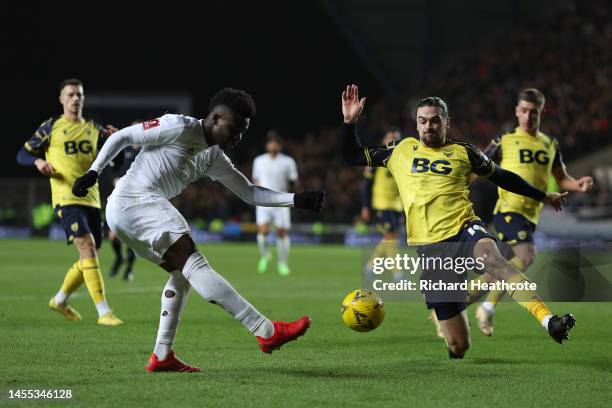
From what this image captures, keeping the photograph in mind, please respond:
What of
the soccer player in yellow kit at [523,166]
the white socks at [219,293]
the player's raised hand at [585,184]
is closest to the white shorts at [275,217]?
the soccer player in yellow kit at [523,166]

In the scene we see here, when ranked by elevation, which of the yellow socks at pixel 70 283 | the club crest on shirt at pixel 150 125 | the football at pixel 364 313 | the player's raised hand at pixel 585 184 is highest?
the club crest on shirt at pixel 150 125

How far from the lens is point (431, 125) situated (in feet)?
22.6

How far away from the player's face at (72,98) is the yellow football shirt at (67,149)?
14 centimetres

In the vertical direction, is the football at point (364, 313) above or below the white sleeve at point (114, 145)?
below

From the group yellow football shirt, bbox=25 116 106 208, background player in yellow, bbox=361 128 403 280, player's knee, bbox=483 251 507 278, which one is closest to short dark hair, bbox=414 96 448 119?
player's knee, bbox=483 251 507 278

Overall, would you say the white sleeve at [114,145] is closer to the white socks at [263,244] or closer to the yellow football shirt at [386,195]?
the yellow football shirt at [386,195]

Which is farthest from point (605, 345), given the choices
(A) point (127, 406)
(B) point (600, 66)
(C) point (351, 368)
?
(B) point (600, 66)

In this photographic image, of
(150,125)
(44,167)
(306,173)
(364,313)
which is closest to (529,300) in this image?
(364,313)

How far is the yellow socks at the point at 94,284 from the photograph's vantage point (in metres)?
9.21

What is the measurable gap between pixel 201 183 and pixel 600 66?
42.9 feet

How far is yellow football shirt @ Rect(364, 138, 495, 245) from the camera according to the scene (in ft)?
22.7

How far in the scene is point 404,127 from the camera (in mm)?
33469

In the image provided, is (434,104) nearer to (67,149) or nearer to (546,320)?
(546,320)

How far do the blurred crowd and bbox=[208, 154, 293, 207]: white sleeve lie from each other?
20.6 meters
